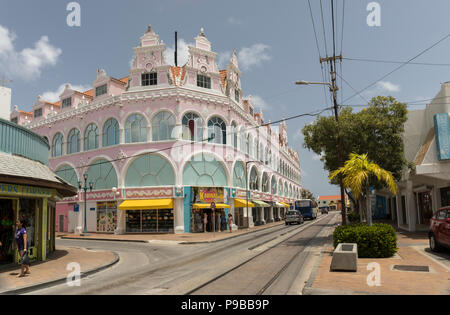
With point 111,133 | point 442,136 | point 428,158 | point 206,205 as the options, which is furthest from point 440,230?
point 111,133

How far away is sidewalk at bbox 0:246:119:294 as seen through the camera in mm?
10120

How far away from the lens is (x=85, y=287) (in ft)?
33.3

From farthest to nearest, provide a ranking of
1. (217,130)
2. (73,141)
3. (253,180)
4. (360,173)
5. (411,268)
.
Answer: (253,180) → (73,141) → (217,130) → (360,173) → (411,268)

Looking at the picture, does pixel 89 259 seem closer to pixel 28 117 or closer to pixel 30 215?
pixel 30 215

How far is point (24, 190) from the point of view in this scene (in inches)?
537

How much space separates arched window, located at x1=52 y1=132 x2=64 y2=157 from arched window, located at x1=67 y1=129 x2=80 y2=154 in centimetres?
131

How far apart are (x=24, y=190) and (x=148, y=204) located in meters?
19.2

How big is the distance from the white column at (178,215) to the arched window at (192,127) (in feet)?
20.3

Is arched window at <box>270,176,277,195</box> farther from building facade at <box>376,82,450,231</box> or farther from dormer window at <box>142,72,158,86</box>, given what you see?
dormer window at <box>142,72,158,86</box>

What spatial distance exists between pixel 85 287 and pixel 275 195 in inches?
1944

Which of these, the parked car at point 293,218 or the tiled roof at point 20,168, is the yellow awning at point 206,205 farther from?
the tiled roof at point 20,168

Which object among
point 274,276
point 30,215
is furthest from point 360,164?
point 30,215

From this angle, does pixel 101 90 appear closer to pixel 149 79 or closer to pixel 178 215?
pixel 149 79
